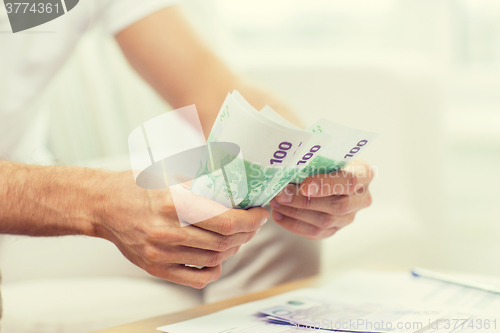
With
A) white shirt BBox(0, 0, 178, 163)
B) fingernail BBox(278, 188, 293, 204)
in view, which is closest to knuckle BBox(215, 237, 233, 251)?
fingernail BBox(278, 188, 293, 204)

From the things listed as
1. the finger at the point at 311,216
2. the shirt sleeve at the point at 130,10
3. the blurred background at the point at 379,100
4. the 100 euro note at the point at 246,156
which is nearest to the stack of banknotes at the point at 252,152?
the 100 euro note at the point at 246,156

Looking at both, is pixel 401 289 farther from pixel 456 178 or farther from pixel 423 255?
pixel 456 178

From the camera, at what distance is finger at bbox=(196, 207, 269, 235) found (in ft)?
1.24

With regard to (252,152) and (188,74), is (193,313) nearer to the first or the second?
(252,152)

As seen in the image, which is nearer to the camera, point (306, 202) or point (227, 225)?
point (227, 225)

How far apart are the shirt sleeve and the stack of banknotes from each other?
17.9 inches

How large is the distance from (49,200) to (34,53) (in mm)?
443

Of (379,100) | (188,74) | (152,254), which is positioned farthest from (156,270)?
(379,100)

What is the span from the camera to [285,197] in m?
0.50

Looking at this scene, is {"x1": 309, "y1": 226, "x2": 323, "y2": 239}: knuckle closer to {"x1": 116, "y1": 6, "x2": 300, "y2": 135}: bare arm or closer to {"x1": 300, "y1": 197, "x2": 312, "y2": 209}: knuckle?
{"x1": 300, "y1": 197, "x2": 312, "y2": 209}: knuckle

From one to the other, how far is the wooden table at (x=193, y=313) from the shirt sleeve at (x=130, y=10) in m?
0.54

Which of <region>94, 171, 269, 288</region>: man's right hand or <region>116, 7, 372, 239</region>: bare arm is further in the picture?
<region>116, 7, 372, 239</region>: bare arm

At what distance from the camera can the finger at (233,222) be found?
379mm

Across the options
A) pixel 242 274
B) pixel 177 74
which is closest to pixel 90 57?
pixel 177 74
